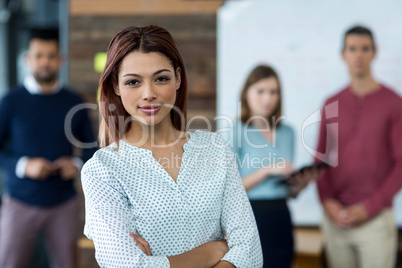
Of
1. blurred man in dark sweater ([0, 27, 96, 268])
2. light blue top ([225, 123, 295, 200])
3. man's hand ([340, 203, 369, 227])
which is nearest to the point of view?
light blue top ([225, 123, 295, 200])

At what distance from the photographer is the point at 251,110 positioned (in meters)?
3.08

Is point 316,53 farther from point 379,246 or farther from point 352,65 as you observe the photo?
point 379,246

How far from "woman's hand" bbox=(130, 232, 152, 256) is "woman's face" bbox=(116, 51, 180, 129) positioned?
1.04 feet

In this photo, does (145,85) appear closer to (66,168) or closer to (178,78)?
(178,78)

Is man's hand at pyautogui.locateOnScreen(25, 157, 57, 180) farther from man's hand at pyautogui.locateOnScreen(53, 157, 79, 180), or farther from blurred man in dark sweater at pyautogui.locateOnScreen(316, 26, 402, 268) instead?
blurred man in dark sweater at pyautogui.locateOnScreen(316, 26, 402, 268)

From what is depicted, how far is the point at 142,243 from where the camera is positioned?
1.49 meters

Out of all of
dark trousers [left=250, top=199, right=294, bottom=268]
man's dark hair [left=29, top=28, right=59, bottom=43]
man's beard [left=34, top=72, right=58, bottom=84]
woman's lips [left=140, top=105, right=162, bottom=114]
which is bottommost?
dark trousers [left=250, top=199, right=294, bottom=268]

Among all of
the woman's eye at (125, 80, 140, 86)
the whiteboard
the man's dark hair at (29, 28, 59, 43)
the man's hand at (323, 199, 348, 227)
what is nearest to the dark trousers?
the man's hand at (323, 199, 348, 227)

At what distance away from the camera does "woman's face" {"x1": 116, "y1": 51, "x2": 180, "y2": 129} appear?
1.53 m

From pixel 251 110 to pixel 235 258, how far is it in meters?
1.57

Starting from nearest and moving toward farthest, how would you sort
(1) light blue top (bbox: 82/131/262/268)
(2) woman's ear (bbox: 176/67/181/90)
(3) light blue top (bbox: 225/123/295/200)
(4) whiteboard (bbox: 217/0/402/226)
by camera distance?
(1) light blue top (bbox: 82/131/262/268) → (2) woman's ear (bbox: 176/67/181/90) → (3) light blue top (bbox: 225/123/295/200) → (4) whiteboard (bbox: 217/0/402/226)

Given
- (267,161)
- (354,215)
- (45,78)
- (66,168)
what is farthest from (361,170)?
(45,78)

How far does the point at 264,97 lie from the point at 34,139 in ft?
4.64

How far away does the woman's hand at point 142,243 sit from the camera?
149 cm
